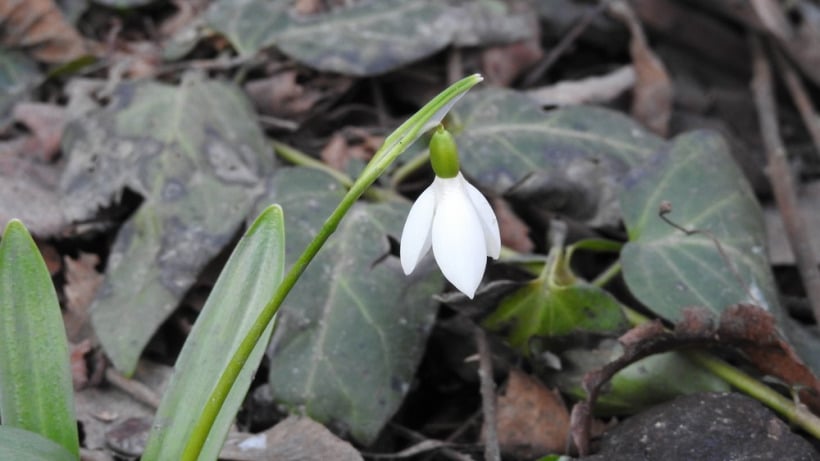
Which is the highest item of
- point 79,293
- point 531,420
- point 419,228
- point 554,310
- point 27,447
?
point 419,228

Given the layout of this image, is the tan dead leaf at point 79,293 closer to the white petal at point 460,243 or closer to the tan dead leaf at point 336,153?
the tan dead leaf at point 336,153

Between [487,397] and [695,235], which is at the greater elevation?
[695,235]

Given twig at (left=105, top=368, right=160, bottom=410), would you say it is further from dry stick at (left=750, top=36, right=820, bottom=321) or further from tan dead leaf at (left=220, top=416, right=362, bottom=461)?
dry stick at (left=750, top=36, right=820, bottom=321)

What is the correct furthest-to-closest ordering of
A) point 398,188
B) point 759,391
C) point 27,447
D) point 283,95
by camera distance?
point 283,95
point 398,188
point 759,391
point 27,447

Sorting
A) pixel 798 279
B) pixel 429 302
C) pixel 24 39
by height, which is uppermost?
pixel 24 39

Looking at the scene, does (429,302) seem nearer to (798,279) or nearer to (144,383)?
(144,383)

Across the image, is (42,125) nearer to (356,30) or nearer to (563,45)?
(356,30)

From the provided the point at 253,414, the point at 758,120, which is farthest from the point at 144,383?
the point at 758,120

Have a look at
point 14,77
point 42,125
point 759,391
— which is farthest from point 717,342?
point 14,77
